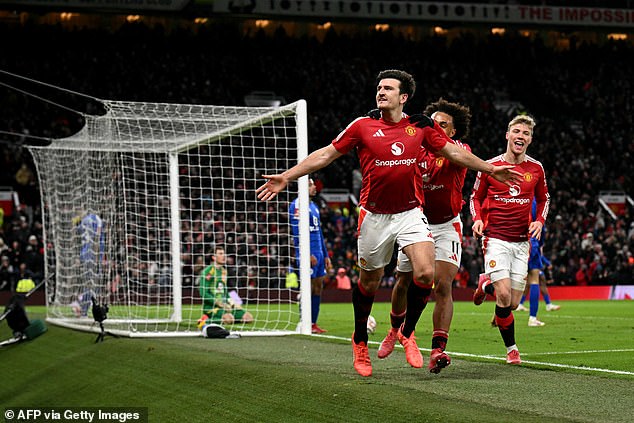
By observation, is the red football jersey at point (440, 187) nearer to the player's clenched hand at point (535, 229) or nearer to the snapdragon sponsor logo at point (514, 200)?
the player's clenched hand at point (535, 229)

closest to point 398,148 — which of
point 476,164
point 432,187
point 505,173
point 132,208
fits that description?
point 476,164

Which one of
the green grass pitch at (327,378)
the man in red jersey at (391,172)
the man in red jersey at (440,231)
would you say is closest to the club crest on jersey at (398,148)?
the man in red jersey at (391,172)

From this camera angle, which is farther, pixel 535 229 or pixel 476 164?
pixel 535 229

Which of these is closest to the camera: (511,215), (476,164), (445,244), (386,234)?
(476,164)

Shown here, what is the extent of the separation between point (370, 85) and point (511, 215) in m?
27.6

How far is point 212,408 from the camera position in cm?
659

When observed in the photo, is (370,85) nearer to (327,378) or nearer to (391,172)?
(391,172)

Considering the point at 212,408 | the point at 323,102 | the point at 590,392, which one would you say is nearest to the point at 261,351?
the point at 212,408

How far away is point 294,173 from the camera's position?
6266mm

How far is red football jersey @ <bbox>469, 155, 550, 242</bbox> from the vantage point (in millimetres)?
8023

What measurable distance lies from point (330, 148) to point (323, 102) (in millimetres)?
27483

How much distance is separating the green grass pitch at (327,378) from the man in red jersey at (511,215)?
735 millimetres

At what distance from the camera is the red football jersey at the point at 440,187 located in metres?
7.37

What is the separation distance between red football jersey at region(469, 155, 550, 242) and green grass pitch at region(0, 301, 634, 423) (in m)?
1.15
